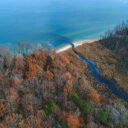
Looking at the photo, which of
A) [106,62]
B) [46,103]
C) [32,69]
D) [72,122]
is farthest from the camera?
[106,62]

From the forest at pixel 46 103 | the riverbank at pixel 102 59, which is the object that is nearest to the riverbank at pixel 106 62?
the riverbank at pixel 102 59

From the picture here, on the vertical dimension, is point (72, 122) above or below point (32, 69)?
below

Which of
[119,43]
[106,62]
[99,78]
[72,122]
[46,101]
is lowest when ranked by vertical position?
[99,78]

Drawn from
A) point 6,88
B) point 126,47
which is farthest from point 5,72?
point 126,47

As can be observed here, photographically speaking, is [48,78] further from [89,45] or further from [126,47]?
[126,47]

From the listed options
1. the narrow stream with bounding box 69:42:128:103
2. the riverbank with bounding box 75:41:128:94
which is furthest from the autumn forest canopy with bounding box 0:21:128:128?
the riverbank with bounding box 75:41:128:94

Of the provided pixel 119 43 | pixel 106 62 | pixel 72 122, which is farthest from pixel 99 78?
pixel 119 43

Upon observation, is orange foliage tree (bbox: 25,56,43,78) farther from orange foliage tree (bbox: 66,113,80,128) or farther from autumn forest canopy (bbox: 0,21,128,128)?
orange foliage tree (bbox: 66,113,80,128)

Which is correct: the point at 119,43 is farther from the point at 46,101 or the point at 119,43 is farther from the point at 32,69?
the point at 46,101
